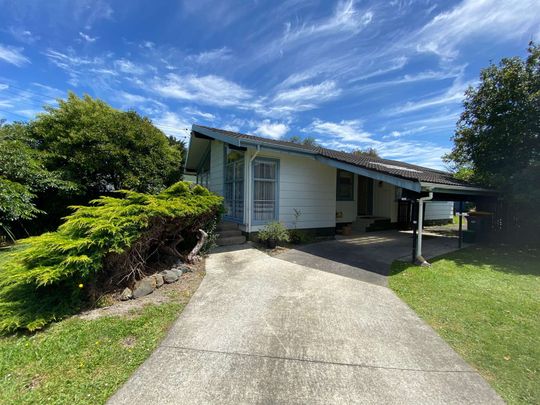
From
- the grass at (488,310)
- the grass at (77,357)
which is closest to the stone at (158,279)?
the grass at (77,357)

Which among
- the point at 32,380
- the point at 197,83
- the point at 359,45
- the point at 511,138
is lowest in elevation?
the point at 32,380

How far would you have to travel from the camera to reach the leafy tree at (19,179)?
284 inches

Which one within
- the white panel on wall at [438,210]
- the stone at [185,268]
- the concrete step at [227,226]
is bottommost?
the stone at [185,268]

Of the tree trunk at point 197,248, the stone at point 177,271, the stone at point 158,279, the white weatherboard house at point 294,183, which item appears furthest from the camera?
the white weatherboard house at point 294,183

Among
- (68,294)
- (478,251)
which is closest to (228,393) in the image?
(68,294)

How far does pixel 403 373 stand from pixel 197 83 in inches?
531

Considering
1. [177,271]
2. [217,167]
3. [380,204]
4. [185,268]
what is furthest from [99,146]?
[380,204]

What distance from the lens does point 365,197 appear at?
12.2m

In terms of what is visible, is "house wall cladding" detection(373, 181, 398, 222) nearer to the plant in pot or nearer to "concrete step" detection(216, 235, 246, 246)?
the plant in pot

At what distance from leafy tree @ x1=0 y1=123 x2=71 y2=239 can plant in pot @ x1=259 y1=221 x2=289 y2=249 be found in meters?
7.32

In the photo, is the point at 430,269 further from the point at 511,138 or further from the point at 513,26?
the point at 513,26

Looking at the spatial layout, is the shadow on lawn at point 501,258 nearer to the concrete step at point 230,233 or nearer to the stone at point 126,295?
the concrete step at point 230,233

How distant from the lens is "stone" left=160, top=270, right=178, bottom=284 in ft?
15.2

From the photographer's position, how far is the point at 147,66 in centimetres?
1118
